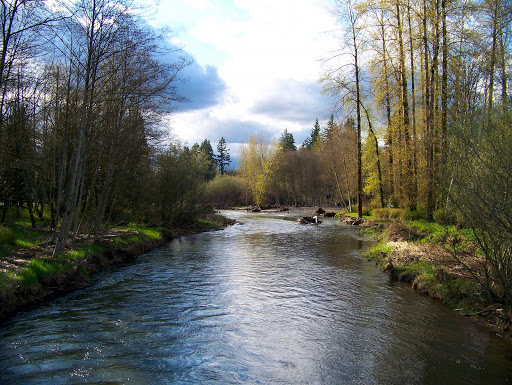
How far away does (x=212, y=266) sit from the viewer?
14.3m

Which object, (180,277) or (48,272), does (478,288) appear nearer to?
(180,277)

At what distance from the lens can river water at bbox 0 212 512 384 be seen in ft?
18.7

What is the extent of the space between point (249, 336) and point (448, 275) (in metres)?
6.12

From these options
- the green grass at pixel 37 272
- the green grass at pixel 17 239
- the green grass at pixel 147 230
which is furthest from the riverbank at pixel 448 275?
the green grass at pixel 17 239

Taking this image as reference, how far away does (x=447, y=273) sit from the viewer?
980 centimetres

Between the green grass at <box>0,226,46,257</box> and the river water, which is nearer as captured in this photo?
the river water

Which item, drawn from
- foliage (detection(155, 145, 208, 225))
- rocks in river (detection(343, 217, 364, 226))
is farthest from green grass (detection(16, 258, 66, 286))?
rocks in river (detection(343, 217, 364, 226))

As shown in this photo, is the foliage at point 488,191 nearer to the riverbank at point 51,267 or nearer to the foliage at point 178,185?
the riverbank at point 51,267

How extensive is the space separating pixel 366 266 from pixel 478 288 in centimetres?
547

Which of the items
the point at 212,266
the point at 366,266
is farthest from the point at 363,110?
the point at 212,266

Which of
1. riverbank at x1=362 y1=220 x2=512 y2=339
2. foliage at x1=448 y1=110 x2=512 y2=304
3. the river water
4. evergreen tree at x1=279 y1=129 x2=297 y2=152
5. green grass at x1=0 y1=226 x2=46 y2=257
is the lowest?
the river water

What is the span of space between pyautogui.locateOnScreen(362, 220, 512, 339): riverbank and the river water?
1.19 feet

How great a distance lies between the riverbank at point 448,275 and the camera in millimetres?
7762

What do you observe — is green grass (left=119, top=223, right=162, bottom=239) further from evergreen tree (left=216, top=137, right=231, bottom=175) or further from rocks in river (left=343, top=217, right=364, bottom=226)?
evergreen tree (left=216, top=137, right=231, bottom=175)
